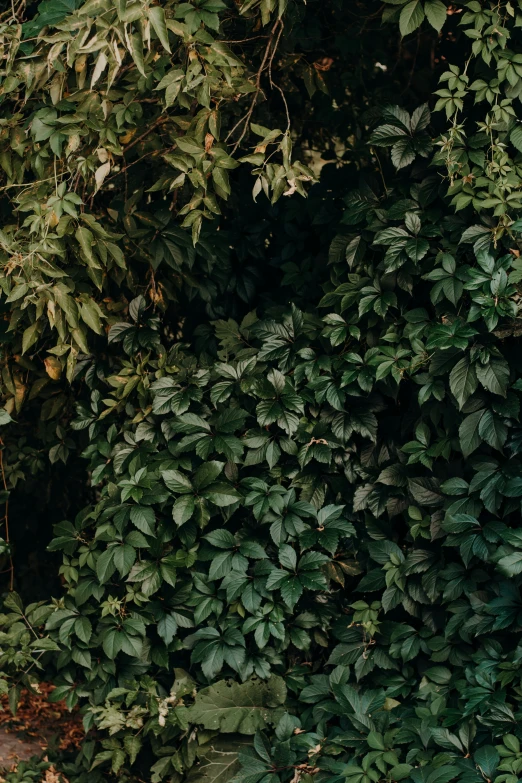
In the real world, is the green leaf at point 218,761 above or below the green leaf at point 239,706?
below

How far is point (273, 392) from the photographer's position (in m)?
3.29

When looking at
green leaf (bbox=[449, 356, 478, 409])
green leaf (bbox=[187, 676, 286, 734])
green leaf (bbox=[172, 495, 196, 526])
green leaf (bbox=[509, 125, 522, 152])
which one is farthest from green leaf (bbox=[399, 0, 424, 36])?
green leaf (bbox=[187, 676, 286, 734])

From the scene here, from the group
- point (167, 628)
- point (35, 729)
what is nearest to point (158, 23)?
point (167, 628)

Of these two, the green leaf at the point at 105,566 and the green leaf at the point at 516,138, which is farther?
the green leaf at the point at 105,566

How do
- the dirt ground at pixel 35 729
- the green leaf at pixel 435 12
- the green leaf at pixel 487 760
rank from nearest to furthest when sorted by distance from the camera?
the green leaf at pixel 487 760 → the green leaf at pixel 435 12 → the dirt ground at pixel 35 729

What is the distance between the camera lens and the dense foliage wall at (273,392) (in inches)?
114

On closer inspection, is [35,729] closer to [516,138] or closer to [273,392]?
[273,392]

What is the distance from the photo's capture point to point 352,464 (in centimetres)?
339

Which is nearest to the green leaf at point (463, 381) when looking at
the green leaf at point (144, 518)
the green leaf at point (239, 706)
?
the green leaf at point (144, 518)

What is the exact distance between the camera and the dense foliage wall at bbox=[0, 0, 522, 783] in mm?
2893

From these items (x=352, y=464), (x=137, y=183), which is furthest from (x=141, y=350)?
(x=352, y=464)

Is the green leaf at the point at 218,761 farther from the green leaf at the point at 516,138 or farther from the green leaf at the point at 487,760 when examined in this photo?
the green leaf at the point at 516,138

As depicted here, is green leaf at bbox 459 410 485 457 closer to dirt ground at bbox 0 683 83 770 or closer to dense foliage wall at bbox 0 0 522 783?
dense foliage wall at bbox 0 0 522 783

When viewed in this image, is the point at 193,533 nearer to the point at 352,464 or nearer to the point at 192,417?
the point at 192,417
